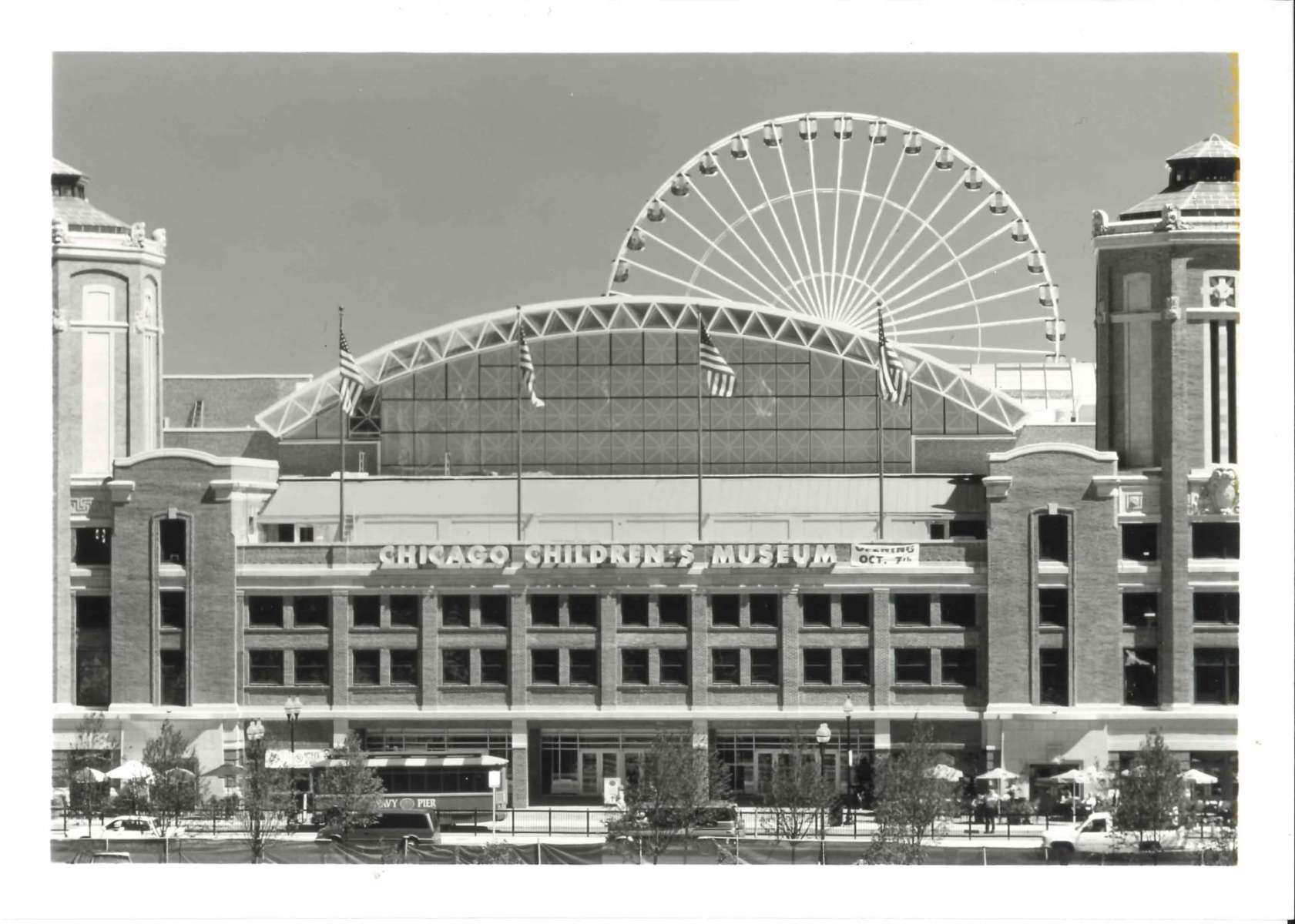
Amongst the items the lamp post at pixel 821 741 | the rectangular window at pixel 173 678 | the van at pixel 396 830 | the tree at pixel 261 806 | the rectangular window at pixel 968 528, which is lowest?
the van at pixel 396 830

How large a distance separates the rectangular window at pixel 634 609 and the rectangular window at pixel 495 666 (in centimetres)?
406

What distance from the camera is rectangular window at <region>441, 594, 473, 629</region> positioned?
78250 millimetres

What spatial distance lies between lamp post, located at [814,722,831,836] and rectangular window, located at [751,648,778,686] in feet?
8.28

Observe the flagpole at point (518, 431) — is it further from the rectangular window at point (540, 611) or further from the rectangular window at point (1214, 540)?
the rectangular window at point (1214, 540)

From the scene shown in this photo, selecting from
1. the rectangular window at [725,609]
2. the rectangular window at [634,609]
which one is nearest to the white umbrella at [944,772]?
the rectangular window at [725,609]

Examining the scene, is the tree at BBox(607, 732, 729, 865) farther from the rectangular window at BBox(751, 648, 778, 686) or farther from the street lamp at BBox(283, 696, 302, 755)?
the street lamp at BBox(283, 696, 302, 755)

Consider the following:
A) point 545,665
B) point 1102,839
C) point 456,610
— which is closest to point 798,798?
point 1102,839

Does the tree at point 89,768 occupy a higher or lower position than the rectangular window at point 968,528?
lower

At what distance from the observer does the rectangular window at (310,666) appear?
78.0 m

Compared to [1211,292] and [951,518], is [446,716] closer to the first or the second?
[951,518]

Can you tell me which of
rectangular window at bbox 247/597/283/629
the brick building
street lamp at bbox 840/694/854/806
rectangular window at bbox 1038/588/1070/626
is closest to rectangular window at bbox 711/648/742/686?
the brick building
